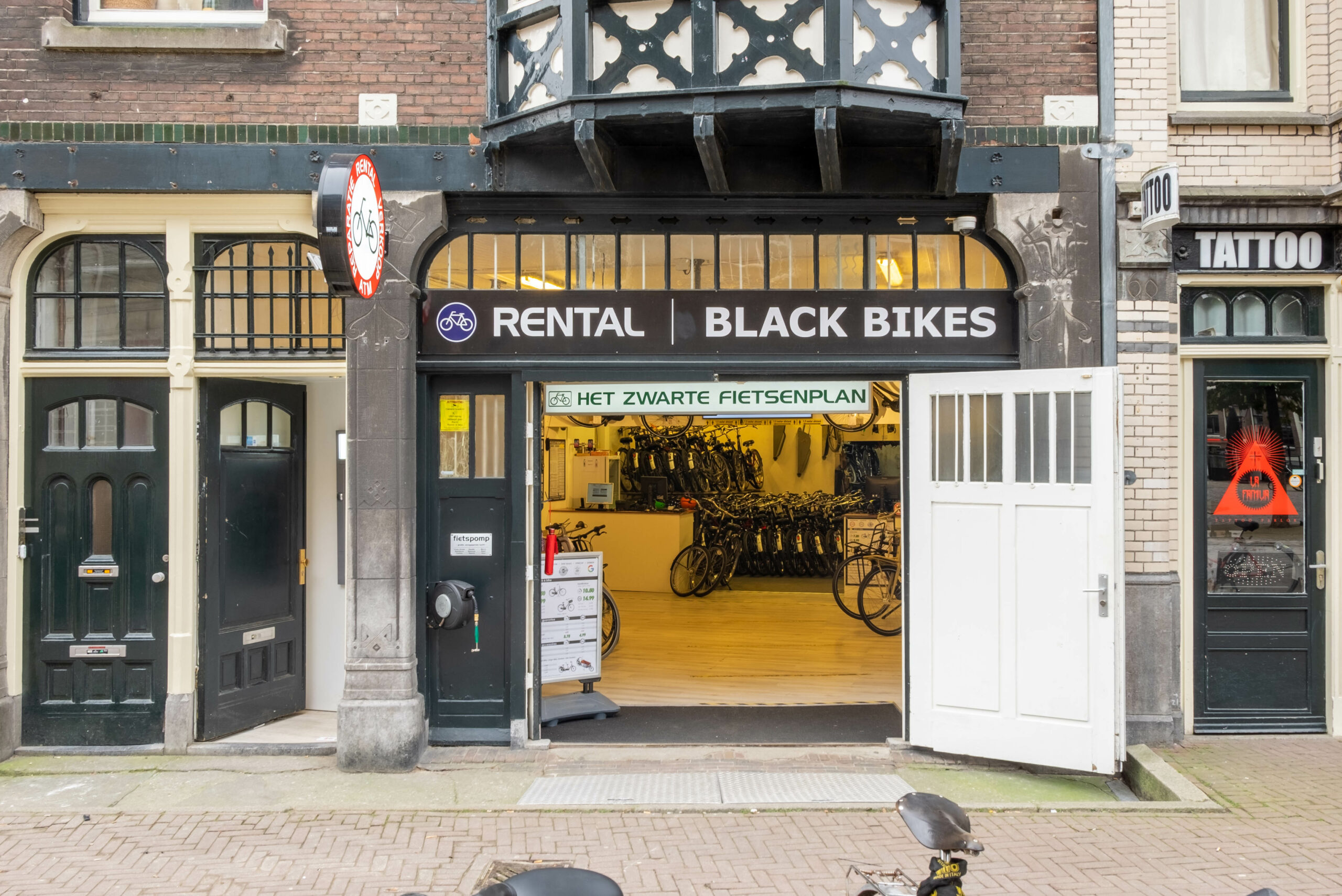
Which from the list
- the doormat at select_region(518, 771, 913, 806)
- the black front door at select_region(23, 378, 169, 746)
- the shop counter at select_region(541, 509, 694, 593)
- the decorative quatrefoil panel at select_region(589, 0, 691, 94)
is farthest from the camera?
Answer: the shop counter at select_region(541, 509, 694, 593)

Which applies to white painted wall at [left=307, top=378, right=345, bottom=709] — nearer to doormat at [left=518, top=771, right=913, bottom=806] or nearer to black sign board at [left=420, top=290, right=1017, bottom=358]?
black sign board at [left=420, top=290, right=1017, bottom=358]

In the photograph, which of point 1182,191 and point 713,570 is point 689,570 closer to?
point 713,570

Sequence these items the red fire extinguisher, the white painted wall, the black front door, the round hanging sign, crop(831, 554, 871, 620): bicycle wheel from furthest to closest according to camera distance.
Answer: crop(831, 554, 871, 620): bicycle wheel → the red fire extinguisher → the white painted wall → the black front door → the round hanging sign

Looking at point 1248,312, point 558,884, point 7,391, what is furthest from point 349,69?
point 1248,312

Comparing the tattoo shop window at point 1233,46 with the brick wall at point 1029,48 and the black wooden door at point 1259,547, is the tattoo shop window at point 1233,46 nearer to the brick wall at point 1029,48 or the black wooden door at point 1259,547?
the brick wall at point 1029,48

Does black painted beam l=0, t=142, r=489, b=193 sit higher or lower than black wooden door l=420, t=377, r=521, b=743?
higher

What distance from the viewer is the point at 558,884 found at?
10.1 ft

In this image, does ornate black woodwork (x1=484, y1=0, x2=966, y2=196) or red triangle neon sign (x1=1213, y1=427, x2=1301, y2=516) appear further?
red triangle neon sign (x1=1213, y1=427, x2=1301, y2=516)

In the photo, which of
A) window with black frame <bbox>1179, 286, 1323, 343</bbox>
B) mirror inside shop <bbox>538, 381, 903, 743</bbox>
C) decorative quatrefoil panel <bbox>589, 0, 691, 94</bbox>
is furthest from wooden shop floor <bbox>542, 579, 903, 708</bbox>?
decorative quatrefoil panel <bbox>589, 0, 691, 94</bbox>

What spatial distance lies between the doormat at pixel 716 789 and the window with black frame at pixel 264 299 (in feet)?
11.3

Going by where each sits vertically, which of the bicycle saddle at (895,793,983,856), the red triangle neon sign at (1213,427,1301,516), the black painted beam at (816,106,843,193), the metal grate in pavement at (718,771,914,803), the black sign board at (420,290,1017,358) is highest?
the black painted beam at (816,106,843,193)

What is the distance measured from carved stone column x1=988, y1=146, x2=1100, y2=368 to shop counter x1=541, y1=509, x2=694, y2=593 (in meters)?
8.50

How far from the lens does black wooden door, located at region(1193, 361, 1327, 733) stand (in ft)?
23.7

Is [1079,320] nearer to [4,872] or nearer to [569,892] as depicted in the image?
[569,892]
